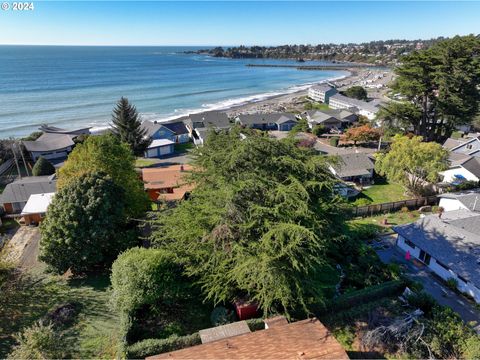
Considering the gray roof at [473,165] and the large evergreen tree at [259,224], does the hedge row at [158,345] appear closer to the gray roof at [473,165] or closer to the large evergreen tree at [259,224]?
the large evergreen tree at [259,224]

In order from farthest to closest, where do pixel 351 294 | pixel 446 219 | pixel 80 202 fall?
pixel 446 219 < pixel 80 202 < pixel 351 294

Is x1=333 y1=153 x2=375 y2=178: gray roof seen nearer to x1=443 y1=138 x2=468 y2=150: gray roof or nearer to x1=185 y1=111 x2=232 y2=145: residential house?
x1=443 y1=138 x2=468 y2=150: gray roof

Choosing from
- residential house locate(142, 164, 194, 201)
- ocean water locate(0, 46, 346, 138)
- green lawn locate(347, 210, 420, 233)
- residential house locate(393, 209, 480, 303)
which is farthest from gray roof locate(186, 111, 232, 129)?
residential house locate(393, 209, 480, 303)

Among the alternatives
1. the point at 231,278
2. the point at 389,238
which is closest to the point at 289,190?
the point at 231,278

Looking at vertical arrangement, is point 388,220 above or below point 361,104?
below

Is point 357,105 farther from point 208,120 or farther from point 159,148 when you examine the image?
point 159,148

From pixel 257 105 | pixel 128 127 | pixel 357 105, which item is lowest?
pixel 257 105

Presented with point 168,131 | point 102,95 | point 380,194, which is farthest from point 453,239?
point 102,95

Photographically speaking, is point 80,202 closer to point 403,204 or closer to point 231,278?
point 231,278
